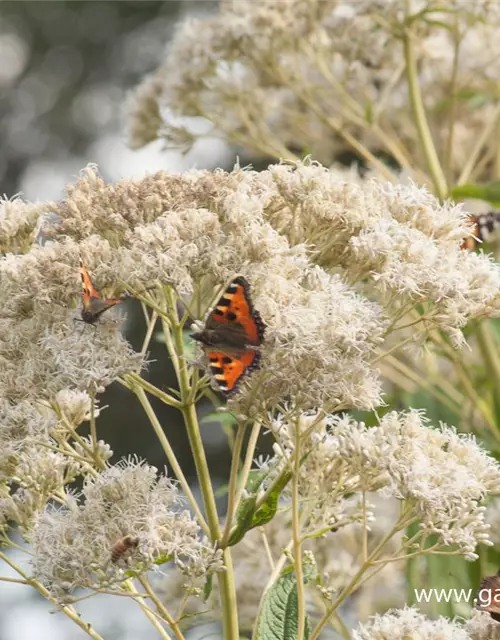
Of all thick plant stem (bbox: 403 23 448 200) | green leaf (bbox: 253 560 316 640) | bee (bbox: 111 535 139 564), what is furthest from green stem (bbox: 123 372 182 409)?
thick plant stem (bbox: 403 23 448 200)

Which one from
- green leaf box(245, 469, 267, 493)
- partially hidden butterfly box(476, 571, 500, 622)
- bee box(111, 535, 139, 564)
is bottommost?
partially hidden butterfly box(476, 571, 500, 622)

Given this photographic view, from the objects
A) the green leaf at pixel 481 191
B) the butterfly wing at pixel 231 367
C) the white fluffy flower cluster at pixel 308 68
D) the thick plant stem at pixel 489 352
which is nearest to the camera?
the butterfly wing at pixel 231 367

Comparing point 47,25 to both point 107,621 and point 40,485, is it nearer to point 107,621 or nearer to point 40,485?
point 107,621

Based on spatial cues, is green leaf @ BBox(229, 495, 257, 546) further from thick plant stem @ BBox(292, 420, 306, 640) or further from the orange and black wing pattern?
the orange and black wing pattern

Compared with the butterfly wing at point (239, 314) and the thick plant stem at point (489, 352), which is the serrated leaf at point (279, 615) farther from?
the thick plant stem at point (489, 352)

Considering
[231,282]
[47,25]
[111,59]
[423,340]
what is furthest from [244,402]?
[47,25]

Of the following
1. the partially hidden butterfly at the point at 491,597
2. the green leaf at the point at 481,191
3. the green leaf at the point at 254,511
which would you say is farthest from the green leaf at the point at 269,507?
the green leaf at the point at 481,191

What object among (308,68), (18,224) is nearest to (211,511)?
(18,224)

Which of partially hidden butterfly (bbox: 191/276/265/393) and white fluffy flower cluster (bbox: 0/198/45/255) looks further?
white fluffy flower cluster (bbox: 0/198/45/255)
